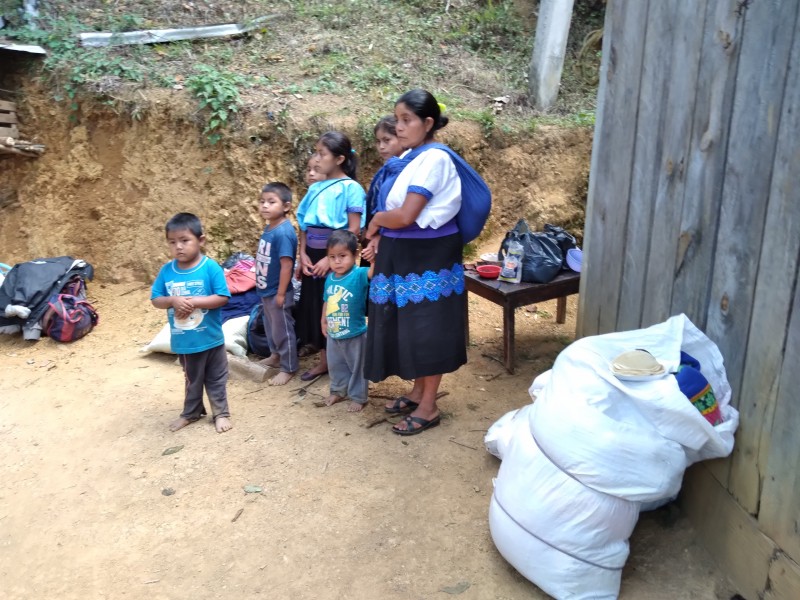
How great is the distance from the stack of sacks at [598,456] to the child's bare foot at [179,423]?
7.71 feet

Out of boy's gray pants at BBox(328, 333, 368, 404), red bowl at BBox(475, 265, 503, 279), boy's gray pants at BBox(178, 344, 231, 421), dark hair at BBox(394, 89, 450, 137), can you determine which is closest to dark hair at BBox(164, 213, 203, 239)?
boy's gray pants at BBox(178, 344, 231, 421)

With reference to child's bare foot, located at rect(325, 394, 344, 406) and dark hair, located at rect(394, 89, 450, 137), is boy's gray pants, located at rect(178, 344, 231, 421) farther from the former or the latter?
dark hair, located at rect(394, 89, 450, 137)

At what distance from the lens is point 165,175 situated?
22.7ft

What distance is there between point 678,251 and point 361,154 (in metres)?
4.10

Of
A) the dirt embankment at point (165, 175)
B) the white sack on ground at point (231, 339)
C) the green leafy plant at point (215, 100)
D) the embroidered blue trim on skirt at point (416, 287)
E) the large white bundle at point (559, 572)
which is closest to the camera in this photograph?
the large white bundle at point (559, 572)

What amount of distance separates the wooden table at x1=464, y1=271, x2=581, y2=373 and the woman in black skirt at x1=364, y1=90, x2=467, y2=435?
0.84 metres

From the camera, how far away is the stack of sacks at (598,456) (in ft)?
8.30

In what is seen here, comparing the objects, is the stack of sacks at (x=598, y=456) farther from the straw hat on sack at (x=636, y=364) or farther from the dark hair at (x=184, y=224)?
the dark hair at (x=184, y=224)

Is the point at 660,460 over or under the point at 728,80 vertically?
under

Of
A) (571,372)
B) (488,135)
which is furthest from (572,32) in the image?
(571,372)

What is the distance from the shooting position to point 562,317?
6008 millimetres

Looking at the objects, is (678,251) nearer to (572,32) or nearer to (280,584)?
(280,584)

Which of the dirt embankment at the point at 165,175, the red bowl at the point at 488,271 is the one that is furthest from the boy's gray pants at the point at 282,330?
the dirt embankment at the point at 165,175

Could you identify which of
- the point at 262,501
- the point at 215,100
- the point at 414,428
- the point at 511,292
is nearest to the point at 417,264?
the point at 414,428
